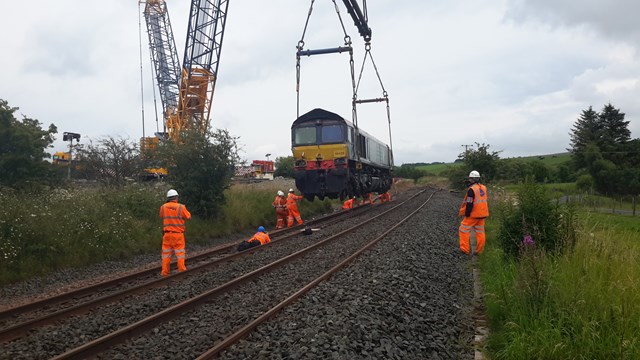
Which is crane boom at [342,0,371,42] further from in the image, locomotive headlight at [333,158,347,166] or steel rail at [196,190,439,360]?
steel rail at [196,190,439,360]

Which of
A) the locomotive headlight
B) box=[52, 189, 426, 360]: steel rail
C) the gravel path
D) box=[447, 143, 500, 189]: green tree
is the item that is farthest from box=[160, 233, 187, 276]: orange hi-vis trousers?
box=[447, 143, 500, 189]: green tree

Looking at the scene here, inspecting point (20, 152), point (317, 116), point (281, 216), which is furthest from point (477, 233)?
point (20, 152)

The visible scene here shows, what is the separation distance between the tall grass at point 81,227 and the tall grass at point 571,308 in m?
8.50

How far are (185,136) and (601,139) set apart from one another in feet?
167

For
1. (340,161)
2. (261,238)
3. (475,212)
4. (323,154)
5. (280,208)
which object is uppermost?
(323,154)

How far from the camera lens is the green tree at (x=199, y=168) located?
571 inches

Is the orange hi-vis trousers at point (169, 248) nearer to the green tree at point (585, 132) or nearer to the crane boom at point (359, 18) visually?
the crane boom at point (359, 18)

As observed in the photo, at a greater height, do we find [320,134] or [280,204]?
[320,134]

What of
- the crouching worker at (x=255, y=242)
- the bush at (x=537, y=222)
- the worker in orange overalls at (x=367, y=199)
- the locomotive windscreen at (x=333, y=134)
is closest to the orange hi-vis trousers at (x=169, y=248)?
the crouching worker at (x=255, y=242)

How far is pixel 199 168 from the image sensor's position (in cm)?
1455

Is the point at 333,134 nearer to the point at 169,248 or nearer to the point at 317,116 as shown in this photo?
the point at 317,116

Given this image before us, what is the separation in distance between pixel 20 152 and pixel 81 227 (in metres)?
4.48

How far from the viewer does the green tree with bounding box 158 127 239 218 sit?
1449cm

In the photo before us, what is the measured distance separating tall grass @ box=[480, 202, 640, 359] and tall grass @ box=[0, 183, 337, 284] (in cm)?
850
